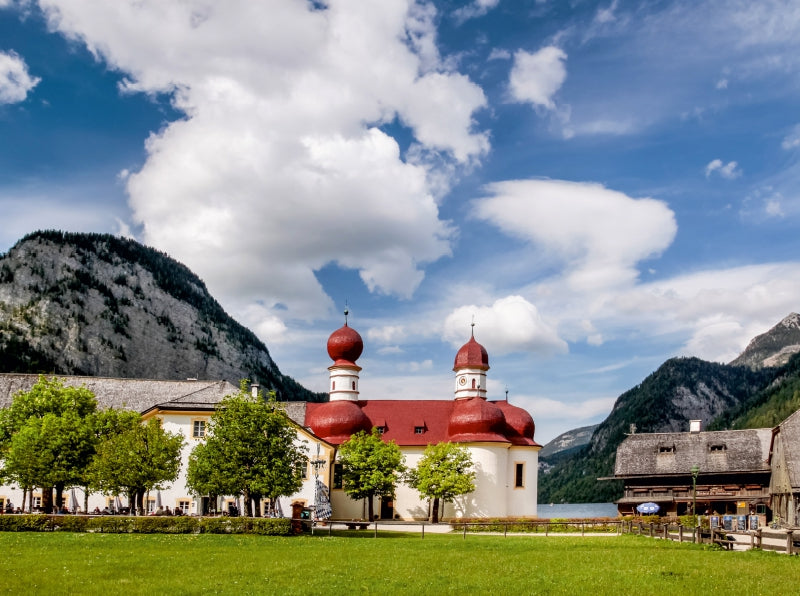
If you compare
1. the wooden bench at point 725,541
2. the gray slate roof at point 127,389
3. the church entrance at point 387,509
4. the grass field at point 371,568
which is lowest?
the church entrance at point 387,509

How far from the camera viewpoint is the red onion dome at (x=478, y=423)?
2687 inches

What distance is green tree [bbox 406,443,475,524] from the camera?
209ft

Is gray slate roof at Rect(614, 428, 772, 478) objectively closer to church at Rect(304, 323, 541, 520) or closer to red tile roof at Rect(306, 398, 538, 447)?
church at Rect(304, 323, 541, 520)

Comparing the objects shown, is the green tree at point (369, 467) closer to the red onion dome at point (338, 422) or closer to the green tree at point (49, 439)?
the red onion dome at point (338, 422)

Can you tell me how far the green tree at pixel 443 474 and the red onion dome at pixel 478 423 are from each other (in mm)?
2360

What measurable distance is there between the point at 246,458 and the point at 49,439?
517 inches

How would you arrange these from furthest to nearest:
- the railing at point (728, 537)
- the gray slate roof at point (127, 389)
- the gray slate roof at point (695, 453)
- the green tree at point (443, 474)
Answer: the gray slate roof at point (695, 453), the gray slate roof at point (127, 389), the green tree at point (443, 474), the railing at point (728, 537)

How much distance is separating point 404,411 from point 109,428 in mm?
28679

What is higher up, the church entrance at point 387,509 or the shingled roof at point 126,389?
the shingled roof at point 126,389

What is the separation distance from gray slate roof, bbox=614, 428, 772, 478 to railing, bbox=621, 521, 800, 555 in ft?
96.3

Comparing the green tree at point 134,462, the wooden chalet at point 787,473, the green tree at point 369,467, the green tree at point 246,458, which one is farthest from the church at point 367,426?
the wooden chalet at point 787,473

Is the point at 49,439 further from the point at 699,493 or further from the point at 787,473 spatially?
the point at 699,493

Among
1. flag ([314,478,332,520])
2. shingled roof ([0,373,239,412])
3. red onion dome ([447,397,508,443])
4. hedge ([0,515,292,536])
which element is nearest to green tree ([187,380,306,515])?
hedge ([0,515,292,536])

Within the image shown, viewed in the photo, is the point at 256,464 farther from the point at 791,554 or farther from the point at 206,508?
the point at 791,554
